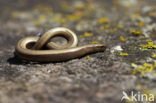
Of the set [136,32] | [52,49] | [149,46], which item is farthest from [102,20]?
[52,49]

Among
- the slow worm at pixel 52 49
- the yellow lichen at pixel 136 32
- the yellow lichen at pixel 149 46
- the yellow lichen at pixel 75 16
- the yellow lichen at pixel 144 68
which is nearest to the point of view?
the yellow lichen at pixel 144 68

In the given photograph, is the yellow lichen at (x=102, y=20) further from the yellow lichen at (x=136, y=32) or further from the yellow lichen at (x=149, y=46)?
the yellow lichen at (x=149, y=46)

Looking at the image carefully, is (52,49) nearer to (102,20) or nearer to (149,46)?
(149,46)

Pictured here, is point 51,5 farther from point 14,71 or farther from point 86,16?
point 14,71

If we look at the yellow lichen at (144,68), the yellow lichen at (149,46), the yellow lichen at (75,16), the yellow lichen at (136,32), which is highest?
the yellow lichen at (75,16)

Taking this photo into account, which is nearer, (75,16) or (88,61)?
(88,61)

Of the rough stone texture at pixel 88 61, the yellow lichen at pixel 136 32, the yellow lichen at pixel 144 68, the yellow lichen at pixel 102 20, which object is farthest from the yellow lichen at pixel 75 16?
the yellow lichen at pixel 144 68
